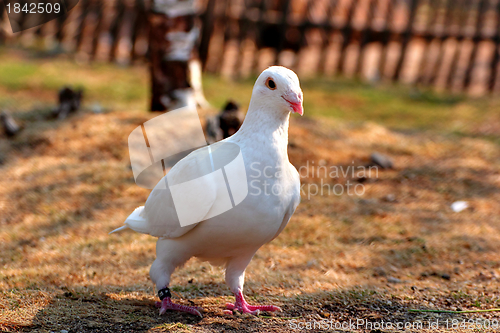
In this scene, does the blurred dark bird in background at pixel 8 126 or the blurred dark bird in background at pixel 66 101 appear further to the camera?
the blurred dark bird in background at pixel 66 101

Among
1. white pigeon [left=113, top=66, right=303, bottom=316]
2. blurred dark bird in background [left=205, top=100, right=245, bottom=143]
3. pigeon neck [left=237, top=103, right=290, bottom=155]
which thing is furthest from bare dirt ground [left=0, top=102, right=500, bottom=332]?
pigeon neck [left=237, top=103, right=290, bottom=155]

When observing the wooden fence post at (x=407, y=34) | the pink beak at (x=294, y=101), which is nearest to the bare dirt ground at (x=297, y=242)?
the pink beak at (x=294, y=101)

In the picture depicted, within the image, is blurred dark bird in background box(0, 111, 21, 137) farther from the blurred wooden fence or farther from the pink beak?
the pink beak

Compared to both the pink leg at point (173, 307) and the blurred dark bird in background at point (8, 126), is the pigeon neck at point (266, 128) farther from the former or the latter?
the blurred dark bird in background at point (8, 126)

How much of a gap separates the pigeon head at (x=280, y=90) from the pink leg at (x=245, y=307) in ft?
3.98

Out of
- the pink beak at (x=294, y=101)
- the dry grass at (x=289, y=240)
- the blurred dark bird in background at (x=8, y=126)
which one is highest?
the pink beak at (x=294, y=101)

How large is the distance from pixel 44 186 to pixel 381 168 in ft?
12.1

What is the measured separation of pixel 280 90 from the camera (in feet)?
8.93

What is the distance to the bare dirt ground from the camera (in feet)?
10.2

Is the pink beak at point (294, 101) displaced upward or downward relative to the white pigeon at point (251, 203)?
upward

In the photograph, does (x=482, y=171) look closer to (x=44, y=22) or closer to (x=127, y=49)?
(x=127, y=49)

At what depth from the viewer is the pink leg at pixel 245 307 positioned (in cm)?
312

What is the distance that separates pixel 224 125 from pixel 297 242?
1556mm

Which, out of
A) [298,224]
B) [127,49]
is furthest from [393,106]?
[127,49]
